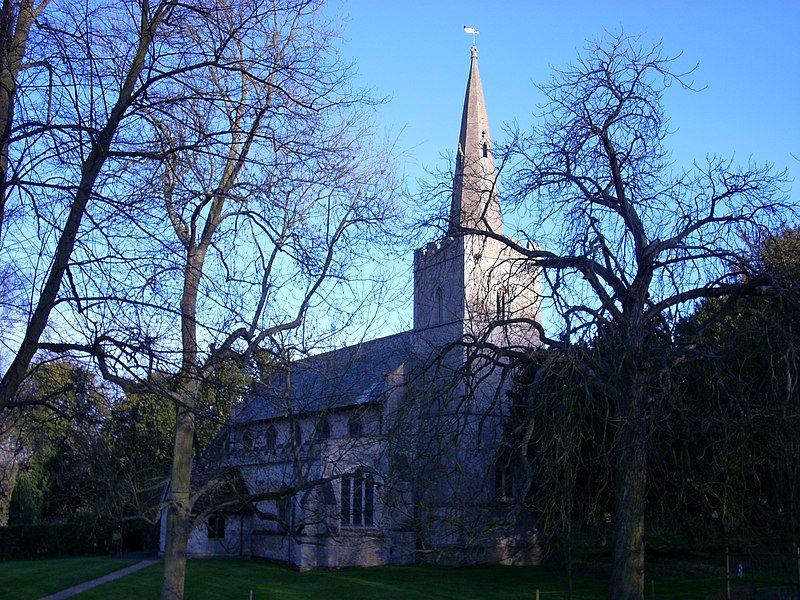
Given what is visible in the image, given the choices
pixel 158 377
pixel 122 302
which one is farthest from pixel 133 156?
pixel 158 377

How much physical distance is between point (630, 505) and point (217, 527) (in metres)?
30.3

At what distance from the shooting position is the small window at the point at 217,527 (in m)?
39.5

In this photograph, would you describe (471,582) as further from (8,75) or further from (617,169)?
(8,75)

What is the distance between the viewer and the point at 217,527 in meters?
40.0

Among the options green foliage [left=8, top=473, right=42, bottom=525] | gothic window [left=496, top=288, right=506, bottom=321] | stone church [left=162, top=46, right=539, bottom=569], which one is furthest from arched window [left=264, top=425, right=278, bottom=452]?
green foliage [left=8, top=473, right=42, bottom=525]

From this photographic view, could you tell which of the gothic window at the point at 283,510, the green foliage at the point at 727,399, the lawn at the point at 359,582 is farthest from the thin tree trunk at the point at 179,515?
the lawn at the point at 359,582

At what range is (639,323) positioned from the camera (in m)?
13.3

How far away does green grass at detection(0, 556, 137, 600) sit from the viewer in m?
28.2

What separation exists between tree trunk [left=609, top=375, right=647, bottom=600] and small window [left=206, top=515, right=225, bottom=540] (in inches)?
1141

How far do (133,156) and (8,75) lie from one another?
51.9 inches

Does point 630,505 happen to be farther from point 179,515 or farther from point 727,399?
point 179,515

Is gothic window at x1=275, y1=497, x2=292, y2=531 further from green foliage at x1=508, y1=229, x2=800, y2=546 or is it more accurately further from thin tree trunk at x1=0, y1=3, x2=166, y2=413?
thin tree trunk at x1=0, y1=3, x2=166, y2=413

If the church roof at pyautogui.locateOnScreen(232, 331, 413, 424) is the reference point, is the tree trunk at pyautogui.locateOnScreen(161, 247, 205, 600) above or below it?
below

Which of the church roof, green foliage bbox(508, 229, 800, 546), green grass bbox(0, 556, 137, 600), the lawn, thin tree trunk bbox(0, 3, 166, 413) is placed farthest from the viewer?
green grass bbox(0, 556, 137, 600)
